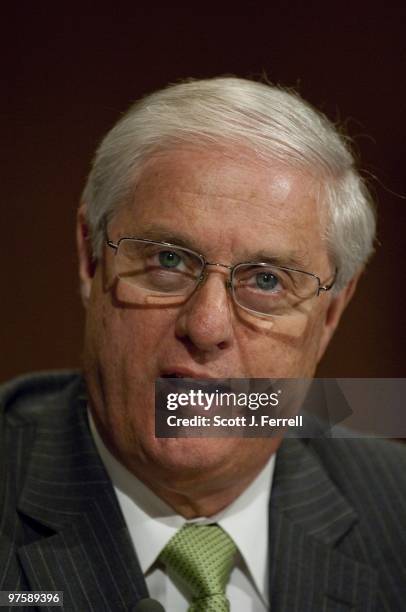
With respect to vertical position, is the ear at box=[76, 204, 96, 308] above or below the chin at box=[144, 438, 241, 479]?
above

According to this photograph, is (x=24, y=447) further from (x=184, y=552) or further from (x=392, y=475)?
(x=392, y=475)

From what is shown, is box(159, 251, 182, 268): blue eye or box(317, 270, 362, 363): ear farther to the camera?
box(317, 270, 362, 363): ear

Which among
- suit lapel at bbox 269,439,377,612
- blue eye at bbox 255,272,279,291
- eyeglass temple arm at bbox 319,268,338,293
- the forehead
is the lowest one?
suit lapel at bbox 269,439,377,612

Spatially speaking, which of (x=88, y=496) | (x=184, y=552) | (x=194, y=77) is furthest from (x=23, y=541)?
(x=194, y=77)

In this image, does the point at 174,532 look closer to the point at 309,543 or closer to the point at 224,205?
the point at 309,543

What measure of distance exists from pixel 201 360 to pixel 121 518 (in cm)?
A: 26

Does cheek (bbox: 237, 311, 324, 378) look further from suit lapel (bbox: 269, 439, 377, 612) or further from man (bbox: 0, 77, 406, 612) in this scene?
suit lapel (bbox: 269, 439, 377, 612)

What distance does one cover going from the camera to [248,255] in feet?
3.72

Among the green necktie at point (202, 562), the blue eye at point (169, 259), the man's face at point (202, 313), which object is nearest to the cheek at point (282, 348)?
the man's face at point (202, 313)

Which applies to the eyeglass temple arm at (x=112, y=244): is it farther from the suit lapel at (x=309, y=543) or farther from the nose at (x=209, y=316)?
the suit lapel at (x=309, y=543)

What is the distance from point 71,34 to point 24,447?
0.58 metres

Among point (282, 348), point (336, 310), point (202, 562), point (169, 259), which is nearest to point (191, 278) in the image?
point (169, 259)

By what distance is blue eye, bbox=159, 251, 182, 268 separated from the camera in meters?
1.16

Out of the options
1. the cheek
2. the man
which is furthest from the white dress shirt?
the cheek
